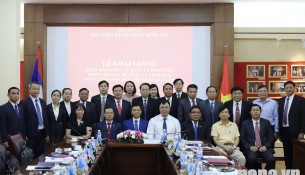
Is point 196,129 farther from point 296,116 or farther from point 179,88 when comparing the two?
point 296,116

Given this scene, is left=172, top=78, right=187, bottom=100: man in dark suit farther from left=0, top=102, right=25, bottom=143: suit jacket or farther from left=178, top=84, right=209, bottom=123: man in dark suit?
left=0, top=102, right=25, bottom=143: suit jacket

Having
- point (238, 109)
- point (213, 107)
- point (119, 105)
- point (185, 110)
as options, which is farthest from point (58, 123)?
point (238, 109)

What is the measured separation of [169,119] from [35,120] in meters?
1.85

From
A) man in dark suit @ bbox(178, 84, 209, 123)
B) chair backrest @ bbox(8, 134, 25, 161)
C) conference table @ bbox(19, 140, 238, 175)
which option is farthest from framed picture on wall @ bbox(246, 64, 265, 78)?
chair backrest @ bbox(8, 134, 25, 161)

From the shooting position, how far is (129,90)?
6.31 metres

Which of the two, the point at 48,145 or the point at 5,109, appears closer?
the point at 5,109

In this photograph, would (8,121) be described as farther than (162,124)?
No

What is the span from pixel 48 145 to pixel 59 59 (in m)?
2.56

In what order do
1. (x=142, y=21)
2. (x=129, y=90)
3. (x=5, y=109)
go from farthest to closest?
(x=142, y=21) < (x=129, y=90) < (x=5, y=109)

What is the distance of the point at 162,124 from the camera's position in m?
5.65

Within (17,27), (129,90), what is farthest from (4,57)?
(129,90)

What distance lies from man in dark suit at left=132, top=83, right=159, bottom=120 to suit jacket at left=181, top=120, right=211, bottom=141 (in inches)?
25.6

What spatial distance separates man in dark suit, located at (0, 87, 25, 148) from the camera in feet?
17.0

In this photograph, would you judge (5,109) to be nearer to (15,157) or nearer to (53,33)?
(15,157)
